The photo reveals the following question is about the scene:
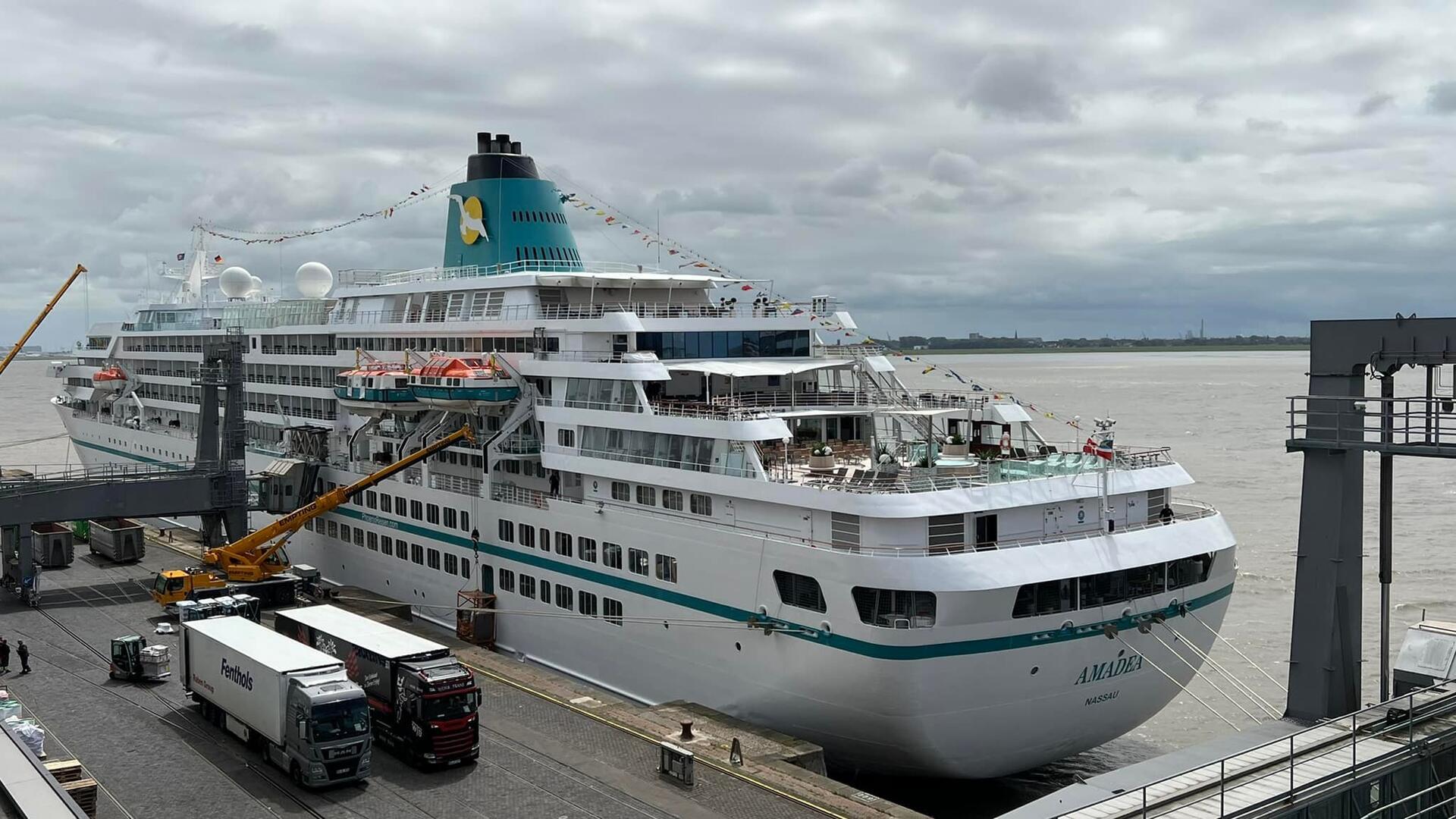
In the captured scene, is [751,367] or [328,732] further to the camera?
[751,367]

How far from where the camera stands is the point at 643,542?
2567 cm

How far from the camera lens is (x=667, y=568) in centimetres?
2508

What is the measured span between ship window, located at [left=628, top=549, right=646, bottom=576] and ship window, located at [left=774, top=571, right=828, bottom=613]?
4197mm

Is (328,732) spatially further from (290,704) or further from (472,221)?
(472,221)

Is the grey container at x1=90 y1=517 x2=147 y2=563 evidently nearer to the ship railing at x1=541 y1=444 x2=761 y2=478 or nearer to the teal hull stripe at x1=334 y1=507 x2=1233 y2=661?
the teal hull stripe at x1=334 y1=507 x2=1233 y2=661

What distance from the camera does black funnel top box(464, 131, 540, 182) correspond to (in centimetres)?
3625

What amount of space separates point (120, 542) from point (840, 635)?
29.7 metres

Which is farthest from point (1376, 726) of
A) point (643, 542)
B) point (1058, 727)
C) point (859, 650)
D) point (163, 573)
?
point (163, 573)

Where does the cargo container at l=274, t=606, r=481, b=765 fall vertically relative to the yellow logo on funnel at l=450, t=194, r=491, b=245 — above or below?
below

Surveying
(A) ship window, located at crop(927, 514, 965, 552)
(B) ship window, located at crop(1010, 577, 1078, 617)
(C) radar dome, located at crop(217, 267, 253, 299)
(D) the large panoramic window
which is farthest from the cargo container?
(C) radar dome, located at crop(217, 267, 253, 299)

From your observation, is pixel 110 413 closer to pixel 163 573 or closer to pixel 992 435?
pixel 163 573

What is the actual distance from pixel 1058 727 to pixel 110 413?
2043 inches

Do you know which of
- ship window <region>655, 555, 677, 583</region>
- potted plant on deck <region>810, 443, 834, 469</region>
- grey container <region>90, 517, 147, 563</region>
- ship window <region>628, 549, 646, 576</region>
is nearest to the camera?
potted plant on deck <region>810, 443, 834, 469</region>

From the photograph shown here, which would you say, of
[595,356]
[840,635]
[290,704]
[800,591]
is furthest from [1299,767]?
[595,356]
